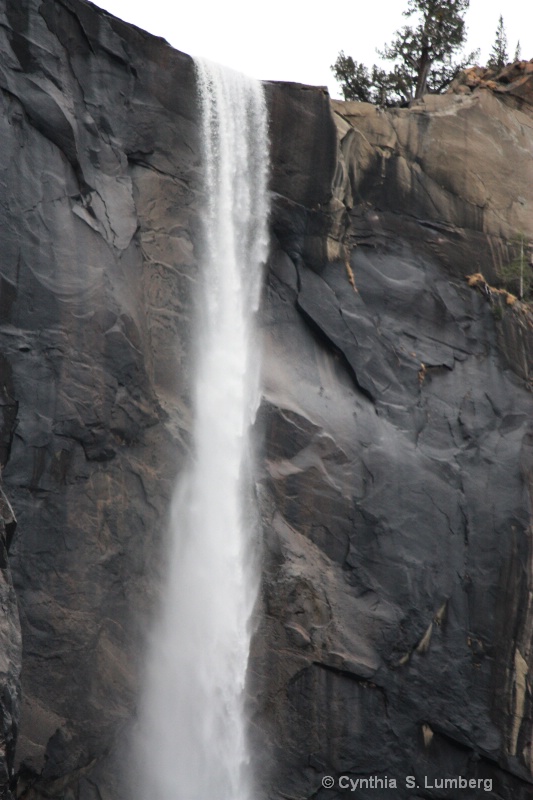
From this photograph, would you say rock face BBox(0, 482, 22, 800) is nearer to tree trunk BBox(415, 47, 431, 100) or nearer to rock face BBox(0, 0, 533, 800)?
rock face BBox(0, 0, 533, 800)

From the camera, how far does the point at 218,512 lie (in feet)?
66.6

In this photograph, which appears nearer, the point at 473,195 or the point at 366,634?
the point at 366,634

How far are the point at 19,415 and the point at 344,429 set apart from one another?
6945 mm

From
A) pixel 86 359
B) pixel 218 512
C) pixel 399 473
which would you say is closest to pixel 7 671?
pixel 86 359

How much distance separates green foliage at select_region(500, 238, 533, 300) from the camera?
23.6m

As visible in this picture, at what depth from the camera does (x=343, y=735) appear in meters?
19.8

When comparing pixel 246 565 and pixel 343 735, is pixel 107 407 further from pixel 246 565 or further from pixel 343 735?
pixel 343 735

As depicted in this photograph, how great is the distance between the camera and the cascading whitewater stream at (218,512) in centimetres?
1886

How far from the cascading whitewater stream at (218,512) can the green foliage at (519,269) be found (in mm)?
5857

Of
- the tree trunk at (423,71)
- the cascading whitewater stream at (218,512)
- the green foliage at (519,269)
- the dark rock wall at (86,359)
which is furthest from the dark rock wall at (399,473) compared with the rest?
the tree trunk at (423,71)

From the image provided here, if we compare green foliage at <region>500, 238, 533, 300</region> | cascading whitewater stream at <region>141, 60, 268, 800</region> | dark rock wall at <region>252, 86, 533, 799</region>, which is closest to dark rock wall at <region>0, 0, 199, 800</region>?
cascading whitewater stream at <region>141, 60, 268, 800</region>

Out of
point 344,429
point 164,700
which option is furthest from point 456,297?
point 164,700

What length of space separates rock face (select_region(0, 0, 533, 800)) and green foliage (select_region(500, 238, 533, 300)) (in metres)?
0.20

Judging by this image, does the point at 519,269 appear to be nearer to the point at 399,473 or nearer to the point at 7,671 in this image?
the point at 399,473
